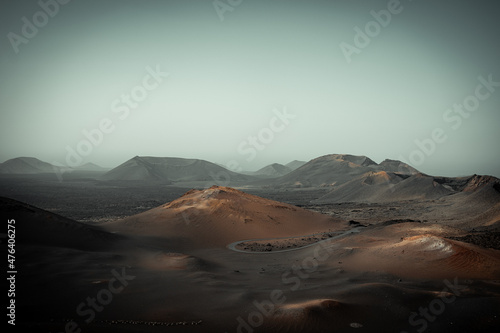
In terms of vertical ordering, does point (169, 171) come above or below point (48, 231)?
above

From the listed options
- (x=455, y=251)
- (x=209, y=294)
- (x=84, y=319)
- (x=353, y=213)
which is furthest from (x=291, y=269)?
(x=353, y=213)

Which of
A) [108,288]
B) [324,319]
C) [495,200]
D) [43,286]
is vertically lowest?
[495,200]

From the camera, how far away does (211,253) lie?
2078 cm

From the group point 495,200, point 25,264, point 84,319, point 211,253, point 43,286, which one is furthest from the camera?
point 495,200

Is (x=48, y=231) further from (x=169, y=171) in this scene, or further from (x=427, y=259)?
(x=169, y=171)

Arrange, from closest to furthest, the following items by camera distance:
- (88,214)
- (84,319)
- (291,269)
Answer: (84,319) < (291,269) < (88,214)

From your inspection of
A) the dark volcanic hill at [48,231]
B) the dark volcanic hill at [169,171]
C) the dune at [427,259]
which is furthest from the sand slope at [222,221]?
the dark volcanic hill at [169,171]

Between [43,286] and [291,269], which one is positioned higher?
[43,286]

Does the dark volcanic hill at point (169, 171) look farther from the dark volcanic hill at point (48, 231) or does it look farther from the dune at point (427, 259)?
the dune at point (427, 259)

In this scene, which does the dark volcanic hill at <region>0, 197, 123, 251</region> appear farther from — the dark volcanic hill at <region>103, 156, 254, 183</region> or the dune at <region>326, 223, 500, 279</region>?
the dark volcanic hill at <region>103, 156, 254, 183</region>

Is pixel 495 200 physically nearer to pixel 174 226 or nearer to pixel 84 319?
pixel 174 226

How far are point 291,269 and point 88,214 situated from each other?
114 ft

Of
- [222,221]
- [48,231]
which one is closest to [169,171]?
[222,221]

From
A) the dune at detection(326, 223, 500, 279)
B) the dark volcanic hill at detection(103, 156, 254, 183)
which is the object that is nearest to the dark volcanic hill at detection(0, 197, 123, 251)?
the dune at detection(326, 223, 500, 279)
